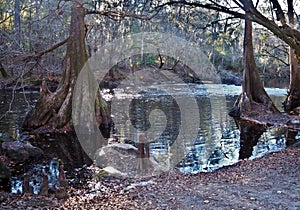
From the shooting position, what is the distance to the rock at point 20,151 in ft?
39.9

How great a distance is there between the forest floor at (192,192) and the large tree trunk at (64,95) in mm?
7461

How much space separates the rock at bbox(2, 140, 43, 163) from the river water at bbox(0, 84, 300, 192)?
53 centimetres

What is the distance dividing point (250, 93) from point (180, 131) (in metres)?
6.27

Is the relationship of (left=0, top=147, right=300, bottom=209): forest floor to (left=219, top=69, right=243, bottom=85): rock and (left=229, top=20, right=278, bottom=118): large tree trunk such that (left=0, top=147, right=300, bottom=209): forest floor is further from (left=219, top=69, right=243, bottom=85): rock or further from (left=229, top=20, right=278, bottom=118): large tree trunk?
(left=219, top=69, right=243, bottom=85): rock

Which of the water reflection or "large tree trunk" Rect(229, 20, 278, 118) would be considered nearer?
the water reflection

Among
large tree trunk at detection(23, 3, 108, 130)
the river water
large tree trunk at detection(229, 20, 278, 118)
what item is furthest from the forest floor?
large tree trunk at detection(229, 20, 278, 118)

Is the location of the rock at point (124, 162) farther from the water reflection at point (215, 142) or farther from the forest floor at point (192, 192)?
the water reflection at point (215, 142)

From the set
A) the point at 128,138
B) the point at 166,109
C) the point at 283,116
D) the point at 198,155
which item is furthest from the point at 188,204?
the point at 166,109

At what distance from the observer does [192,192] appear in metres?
8.29

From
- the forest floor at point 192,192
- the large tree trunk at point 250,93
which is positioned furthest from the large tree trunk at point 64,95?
the large tree trunk at point 250,93

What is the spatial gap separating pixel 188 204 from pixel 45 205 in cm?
301

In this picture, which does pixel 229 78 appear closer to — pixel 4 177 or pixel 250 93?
Result: pixel 250 93

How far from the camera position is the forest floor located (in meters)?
7.44

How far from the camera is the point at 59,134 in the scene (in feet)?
53.7
